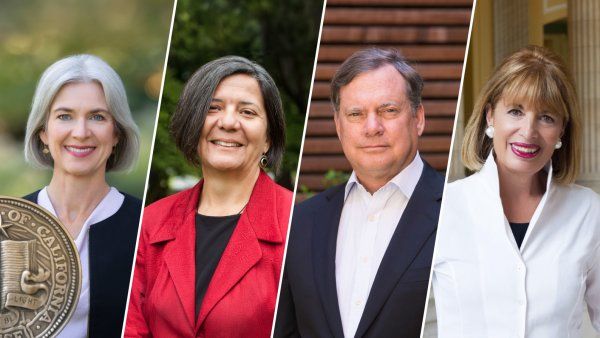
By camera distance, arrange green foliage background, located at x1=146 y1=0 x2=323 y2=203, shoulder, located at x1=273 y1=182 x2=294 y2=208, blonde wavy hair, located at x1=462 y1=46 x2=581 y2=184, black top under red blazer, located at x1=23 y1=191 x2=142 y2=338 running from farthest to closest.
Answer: green foliage background, located at x1=146 y1=0 x2=323 y2=203 < black top under red blazer, located at x1=23 y1=191 x2=142 y2=338 < shoulder, located at x1=273 y1=182 x2=294 y2=208 < blonde wavy hair, located at x1=462 y1=46 x2=581 y2=184

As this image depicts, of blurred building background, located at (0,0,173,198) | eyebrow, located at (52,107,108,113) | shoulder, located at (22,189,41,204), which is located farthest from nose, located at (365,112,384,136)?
shoulder, located at (22,189,41,204)

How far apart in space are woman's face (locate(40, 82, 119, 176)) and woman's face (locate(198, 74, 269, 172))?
1.31 ft

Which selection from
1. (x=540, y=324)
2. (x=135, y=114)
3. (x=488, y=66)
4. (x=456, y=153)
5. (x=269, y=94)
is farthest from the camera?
(x=488, y=66)

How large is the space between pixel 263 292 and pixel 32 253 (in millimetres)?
844

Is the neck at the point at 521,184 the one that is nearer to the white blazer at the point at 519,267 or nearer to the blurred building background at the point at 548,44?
the white blazer at the point at 519,267

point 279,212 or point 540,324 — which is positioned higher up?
point 279,212

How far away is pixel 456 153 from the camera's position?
449 centimetres

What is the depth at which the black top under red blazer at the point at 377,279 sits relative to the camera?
304 centimetres

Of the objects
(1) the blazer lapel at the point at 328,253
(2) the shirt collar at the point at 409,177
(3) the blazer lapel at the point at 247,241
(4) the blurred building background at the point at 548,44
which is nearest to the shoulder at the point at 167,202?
(3) the blazer lapel at the point at 247,241

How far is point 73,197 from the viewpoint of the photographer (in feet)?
11.0

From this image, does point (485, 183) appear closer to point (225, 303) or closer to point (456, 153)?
point (225, 303)

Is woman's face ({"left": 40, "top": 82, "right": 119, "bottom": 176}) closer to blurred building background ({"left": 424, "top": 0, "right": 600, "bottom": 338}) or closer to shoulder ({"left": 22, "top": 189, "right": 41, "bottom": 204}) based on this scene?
shoulder ({"left": 22, "top": 189, "right": 41, "bottom": 204})

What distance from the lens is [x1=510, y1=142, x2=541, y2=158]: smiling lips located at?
294 cm

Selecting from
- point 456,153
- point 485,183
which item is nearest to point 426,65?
point 485,183
